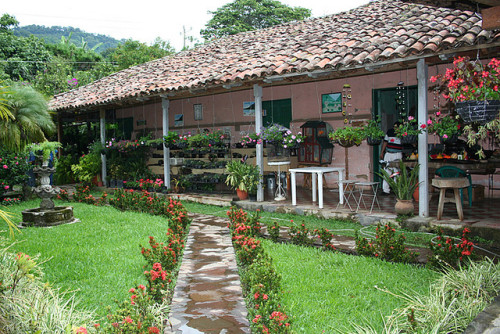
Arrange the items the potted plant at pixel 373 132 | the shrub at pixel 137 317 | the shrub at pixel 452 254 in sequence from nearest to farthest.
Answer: the shrub at pixel 137 317 → the shrub at pixel 452 254 → the potted plant at pixel 373 132

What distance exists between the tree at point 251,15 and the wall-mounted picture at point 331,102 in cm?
2067

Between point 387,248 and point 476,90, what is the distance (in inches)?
87.6

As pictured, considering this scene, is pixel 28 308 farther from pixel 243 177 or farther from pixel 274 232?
pixel 243 177

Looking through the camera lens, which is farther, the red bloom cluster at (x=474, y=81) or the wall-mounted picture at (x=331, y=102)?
the wall-mounted picture at (x=331, y=102)

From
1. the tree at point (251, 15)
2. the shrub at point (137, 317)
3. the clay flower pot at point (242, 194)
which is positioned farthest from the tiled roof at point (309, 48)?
the tree at point (251, 15)

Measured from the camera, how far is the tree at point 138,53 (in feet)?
90.7

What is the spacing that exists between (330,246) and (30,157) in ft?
35.9

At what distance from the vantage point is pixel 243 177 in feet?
32.7

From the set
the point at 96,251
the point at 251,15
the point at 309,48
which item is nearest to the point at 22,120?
the point at 96,251

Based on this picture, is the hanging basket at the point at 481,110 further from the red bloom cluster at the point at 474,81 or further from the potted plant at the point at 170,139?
the potted plant at the point at 170,139

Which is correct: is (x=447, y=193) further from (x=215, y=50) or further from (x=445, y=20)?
(x=215, y=50)

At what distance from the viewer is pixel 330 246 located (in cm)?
617

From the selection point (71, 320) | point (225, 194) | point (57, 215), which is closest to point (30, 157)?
point (57, 215)

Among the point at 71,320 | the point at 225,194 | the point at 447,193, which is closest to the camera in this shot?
the point at 71,320
